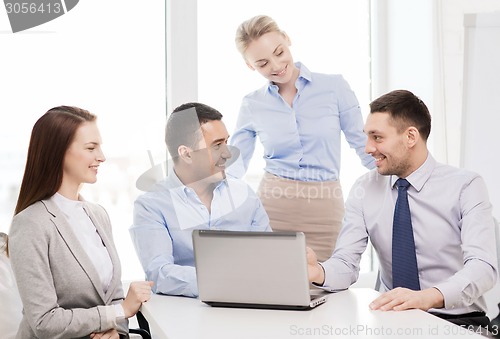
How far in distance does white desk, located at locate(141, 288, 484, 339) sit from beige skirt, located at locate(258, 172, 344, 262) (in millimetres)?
1051

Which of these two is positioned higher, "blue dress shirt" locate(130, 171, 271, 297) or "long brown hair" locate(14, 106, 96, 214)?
"long brown hair" locate(14, 106, 96, 214)

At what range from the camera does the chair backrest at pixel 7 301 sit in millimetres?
2141

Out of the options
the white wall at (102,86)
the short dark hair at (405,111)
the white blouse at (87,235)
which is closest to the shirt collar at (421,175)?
the short dark hair at (405,111)

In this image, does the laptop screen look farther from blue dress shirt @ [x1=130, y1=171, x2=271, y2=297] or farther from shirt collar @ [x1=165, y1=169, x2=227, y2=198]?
shirt collar @ [x1=165, y1=169, x2=227, y2=198]

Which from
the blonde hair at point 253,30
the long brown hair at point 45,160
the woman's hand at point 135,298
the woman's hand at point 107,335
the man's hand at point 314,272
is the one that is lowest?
the woman's hand at point 107,335

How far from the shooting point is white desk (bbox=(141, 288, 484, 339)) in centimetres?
147

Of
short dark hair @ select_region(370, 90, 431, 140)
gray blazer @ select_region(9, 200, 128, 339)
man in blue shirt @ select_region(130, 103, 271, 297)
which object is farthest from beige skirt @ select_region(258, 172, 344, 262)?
gray blazer @ select_region(9, 200, 128, 339)

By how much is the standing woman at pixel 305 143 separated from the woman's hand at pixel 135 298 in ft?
3.45

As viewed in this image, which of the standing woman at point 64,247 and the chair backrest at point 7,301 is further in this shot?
the chair backrest at point 7,301

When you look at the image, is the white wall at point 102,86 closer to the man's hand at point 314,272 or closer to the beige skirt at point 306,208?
the beige skirt at point 306,208

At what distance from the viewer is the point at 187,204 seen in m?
2.34

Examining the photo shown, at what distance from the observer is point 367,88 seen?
3.83 meters

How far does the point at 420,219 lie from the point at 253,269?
2.35ft

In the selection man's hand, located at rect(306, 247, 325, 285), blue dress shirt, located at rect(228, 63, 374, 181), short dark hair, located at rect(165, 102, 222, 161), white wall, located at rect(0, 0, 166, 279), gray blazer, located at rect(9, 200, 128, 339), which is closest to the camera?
gray blazer, located at rect(9, 200, 128, 339)
